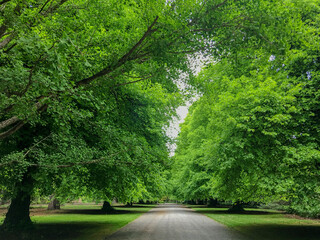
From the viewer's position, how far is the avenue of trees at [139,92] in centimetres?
527

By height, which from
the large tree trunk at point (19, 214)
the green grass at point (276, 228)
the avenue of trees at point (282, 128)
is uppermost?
the avenue of trees at point (282, 128)

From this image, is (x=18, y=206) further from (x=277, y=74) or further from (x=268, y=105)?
(x=277, y=74)

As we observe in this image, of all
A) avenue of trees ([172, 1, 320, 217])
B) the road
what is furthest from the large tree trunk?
avenue of trees ([172, 1, 320, 217])

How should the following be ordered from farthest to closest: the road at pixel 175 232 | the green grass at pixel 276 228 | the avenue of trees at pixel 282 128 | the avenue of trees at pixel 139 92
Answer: the green grass at pixel 276 228 < the road at pixel 175 232 < the avenue of trees at pixel 282 128 < the avenue of trees at pixel 139 92

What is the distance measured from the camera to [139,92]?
36.6ft

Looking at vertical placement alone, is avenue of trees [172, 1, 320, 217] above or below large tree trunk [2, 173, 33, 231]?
above

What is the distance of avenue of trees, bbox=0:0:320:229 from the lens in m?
5.27

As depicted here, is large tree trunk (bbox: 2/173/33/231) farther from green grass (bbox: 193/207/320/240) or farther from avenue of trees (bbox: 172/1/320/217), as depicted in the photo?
green grass (bbox: 193/207/320/240)

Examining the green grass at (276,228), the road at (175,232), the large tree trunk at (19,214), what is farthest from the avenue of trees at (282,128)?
the large tree trunk at (19,214)

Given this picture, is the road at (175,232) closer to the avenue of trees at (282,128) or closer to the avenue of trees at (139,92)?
the avenue of trees at (139,92)

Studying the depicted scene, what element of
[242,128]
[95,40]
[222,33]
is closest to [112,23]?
[95,40]

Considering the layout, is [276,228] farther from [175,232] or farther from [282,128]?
[282,128]

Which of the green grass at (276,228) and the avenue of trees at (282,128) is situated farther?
the green grass at (276,228)

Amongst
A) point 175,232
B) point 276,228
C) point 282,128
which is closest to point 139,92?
point 282,128
